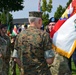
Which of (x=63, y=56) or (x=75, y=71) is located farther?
(x=75, y=71)

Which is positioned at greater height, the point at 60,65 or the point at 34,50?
the point at 34,50

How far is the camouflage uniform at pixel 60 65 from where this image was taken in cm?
704

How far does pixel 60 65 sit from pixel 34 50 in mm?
1541

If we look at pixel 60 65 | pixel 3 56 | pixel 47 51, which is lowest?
pixel 60 65

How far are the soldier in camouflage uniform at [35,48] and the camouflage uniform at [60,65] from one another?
1.38 metres

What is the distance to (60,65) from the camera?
708 centimetres

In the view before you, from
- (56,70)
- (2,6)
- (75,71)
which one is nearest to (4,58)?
(56,70)

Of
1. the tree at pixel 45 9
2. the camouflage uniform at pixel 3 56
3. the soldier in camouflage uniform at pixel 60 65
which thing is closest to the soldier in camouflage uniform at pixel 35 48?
the soldier in camouflage uniform at pixel 60 65

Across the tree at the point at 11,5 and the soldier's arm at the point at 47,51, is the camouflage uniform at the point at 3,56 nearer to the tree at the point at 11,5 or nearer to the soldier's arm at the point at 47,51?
the soldier's arm at the point at 47,51

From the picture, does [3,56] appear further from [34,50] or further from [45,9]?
[45,9]

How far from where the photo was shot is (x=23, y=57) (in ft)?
18.9

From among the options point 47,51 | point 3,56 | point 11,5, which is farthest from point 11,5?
point 47,51

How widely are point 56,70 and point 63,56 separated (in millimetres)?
314

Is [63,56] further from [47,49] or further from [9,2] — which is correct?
[9,2]
